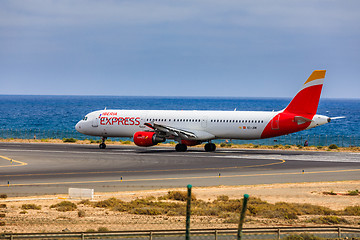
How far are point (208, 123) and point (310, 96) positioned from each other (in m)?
10.7

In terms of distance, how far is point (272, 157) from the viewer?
53.1 metres

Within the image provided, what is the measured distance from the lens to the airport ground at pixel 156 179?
23781 millimetres

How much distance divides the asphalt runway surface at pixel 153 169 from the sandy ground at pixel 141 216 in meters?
2.45

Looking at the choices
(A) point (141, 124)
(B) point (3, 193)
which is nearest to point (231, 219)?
(B) point (3, 193)

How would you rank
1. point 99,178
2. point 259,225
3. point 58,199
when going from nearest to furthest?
point 259,225
point 58,199
point 99,178

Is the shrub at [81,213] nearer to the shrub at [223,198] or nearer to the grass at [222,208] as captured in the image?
the grass at [222,208]

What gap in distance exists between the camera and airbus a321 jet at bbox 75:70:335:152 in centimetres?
5319

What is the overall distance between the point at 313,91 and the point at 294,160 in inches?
283

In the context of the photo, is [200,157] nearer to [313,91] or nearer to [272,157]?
[272,157]

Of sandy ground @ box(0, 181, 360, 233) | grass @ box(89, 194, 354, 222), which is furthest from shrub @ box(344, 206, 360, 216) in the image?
sandy ground @ box(0, 181, 360, 233)

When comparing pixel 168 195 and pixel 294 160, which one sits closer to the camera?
pixel 168 195

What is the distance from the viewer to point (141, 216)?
80.9 feet

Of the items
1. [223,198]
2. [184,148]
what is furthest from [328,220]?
[184,148]

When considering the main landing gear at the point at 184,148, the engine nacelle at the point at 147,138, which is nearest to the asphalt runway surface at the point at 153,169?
the main landing gear at the point at 184,148
